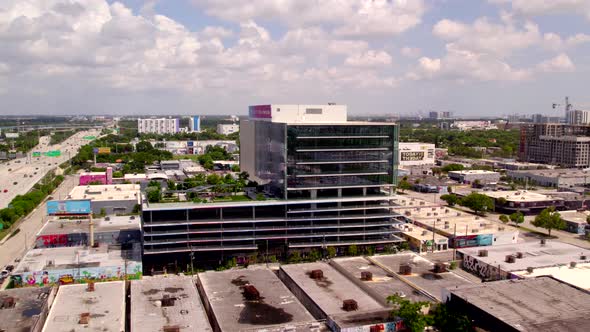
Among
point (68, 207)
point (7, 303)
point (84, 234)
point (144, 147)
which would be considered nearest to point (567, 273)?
point (7, 303)

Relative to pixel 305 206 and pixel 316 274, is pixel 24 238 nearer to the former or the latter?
pixel 305 206

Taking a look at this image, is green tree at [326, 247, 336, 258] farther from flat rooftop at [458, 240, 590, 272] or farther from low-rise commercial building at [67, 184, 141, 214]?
low-rise commercial building at [67, 184, 141, 214]

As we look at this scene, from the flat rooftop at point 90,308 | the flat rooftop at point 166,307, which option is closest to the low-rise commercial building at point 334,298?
the flat rooftop at point 166,307

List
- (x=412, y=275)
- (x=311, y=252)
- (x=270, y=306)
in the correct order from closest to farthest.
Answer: (x=270, y=306), (x=412, y=275), (x=311, y=252)

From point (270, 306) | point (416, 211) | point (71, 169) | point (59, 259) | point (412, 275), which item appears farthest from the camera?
point (71, 169)

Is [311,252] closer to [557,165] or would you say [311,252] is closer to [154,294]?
[154,294]

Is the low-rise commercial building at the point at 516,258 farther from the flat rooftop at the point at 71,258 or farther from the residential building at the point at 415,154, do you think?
the residential building at the point at 415,154

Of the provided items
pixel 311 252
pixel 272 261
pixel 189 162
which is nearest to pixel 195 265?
pixel 272 261
